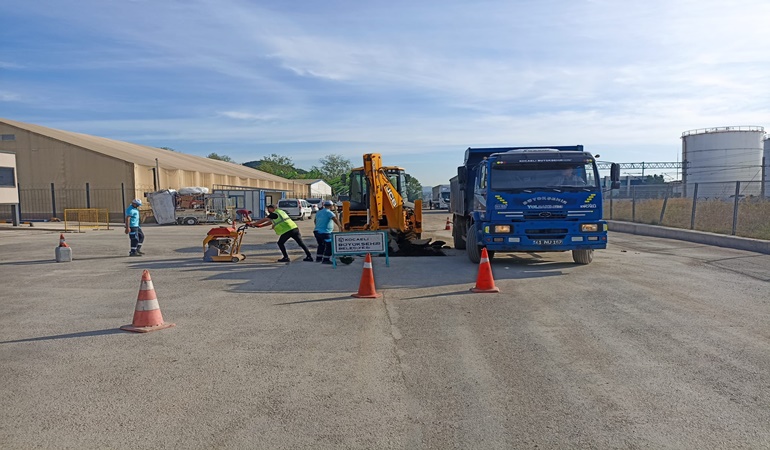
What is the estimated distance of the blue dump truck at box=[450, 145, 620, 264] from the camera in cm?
1283

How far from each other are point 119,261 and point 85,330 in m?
8.89

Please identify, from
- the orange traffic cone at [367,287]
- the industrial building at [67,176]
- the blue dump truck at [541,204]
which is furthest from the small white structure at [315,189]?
the orange traffic cone at [367,287]

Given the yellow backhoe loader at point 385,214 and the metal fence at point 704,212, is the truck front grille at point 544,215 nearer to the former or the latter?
the yellow backhoe loader at point 385,214

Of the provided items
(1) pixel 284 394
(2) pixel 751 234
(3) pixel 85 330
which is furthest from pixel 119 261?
(2) pixel 751 234

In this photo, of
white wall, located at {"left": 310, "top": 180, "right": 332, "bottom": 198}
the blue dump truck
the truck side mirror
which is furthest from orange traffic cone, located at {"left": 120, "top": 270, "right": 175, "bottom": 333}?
white wall, located at {"left": 310, "top": 180, "right": 332, "bottom": 198}

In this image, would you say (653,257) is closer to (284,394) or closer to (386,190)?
(386,190)

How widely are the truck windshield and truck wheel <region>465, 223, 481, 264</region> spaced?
4.40 ft

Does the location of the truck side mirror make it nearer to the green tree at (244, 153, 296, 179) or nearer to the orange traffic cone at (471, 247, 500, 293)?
the orange traffic cone at (471, 247, 500, 293)

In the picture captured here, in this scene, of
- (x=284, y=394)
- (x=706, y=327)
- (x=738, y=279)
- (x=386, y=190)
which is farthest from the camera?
(x=386, y=190)

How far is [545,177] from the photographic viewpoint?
43.2 feet

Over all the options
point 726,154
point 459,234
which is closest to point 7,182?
point 459,234

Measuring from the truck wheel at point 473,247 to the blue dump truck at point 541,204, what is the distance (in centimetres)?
52

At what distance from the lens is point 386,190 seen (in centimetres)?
1727

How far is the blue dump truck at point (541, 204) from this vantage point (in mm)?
12828
